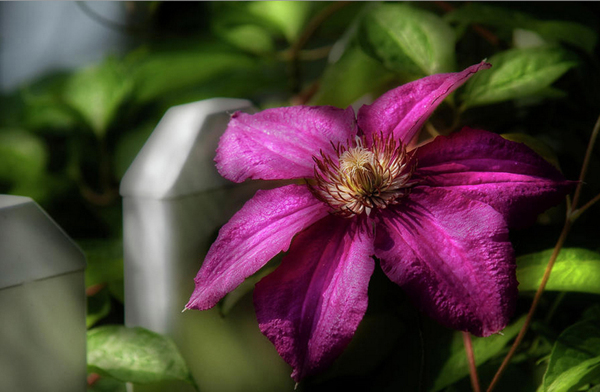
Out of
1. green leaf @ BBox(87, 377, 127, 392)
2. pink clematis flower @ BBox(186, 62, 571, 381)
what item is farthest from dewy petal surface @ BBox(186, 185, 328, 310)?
green leaf @ BBox(87, 377, 127, 392)

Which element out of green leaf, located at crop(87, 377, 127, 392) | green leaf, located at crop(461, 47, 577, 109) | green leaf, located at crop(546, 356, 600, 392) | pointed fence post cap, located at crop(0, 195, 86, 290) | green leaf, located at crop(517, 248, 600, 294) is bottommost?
green leaf, located at crop(87, 377, 127, 392)

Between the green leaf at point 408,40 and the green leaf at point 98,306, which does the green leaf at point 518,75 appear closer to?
the green leaf at point 408,40

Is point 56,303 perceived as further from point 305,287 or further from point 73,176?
point 73,176

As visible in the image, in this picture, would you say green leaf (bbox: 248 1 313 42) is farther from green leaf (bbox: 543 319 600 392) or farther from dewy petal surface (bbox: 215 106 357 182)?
green leaf (bbox: 543 319 600 392)

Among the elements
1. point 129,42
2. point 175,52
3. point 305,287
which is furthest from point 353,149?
point 129,42

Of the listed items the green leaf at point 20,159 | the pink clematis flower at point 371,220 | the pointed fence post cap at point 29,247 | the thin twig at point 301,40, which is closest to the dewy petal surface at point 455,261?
the pink clematis flower at point 371,220

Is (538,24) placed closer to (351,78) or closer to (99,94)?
(351,78)
